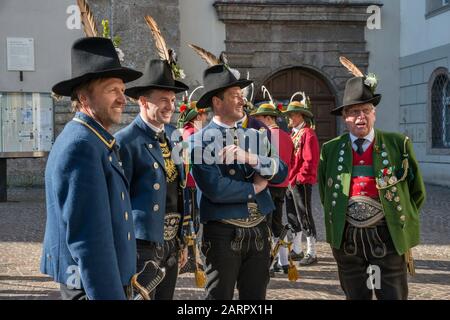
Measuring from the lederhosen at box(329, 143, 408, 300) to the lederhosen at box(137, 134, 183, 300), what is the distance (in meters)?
1.12

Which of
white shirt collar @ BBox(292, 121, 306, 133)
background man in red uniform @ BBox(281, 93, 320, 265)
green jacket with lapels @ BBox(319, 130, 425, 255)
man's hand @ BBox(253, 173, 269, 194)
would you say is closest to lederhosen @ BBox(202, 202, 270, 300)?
man's hand @ BBox(253, 173, 269, 194)

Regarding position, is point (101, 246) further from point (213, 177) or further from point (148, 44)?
point (148, 44)

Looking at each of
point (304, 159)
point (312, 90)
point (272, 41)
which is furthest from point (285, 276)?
point (312, 90)

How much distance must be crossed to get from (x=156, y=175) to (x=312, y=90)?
15.0 meters

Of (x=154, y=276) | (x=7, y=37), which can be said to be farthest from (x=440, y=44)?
(x=154, y=276)

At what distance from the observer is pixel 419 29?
18141 millimetres

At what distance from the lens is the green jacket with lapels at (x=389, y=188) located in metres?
4.57

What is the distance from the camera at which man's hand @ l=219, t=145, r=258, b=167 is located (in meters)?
4.45

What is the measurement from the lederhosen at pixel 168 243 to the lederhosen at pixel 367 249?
3.69ft

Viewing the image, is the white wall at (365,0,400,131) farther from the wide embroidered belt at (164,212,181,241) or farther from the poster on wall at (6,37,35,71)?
the wide embroidered belt at (164,212,181,241)

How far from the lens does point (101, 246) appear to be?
9.53 ft

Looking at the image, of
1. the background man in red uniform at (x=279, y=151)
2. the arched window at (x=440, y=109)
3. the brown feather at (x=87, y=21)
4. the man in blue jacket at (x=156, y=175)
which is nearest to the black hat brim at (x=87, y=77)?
the brown feather at (x=87, y=21)

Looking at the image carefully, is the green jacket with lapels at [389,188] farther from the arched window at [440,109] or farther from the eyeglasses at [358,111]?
the arched window at [440,109]
